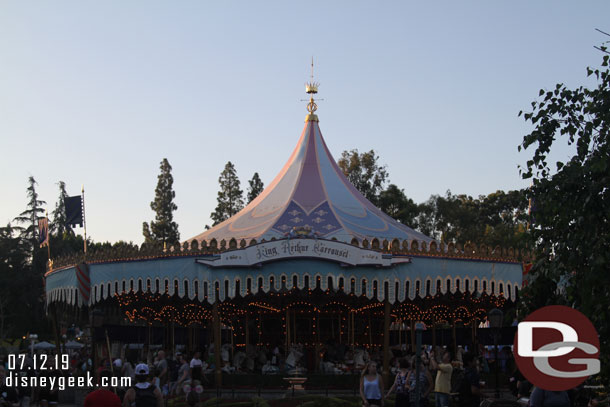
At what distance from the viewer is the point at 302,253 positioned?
26391mm

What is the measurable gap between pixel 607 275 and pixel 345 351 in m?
19.3

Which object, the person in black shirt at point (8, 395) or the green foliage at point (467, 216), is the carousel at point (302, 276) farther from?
the green foliage at point (467, 216)

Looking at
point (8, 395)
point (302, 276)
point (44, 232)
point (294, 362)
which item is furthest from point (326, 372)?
point (8, 395)

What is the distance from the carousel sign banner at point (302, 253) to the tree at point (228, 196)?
47.4m

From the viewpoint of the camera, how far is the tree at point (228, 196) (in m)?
74.5

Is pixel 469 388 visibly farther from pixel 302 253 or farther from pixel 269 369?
pixel 269 369

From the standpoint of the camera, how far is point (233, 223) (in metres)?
32.8

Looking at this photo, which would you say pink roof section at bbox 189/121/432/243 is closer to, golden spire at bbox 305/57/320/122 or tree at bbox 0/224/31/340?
golden spire at bbox 305/57/320/122

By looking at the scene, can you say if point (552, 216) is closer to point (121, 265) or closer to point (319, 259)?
point (319, 259)

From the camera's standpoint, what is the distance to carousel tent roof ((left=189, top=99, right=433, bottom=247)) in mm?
30828

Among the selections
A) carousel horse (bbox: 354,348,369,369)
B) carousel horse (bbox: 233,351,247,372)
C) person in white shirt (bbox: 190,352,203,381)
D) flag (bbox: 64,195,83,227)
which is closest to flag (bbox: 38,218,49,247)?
flag (bbox: 64,195,83,227)

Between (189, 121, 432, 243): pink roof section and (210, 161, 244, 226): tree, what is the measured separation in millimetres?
39804

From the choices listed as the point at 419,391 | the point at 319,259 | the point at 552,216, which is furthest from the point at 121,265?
the point at 552,216

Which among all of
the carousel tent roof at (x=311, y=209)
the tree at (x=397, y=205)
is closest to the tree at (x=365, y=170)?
the tree at (x=397, y=205)
